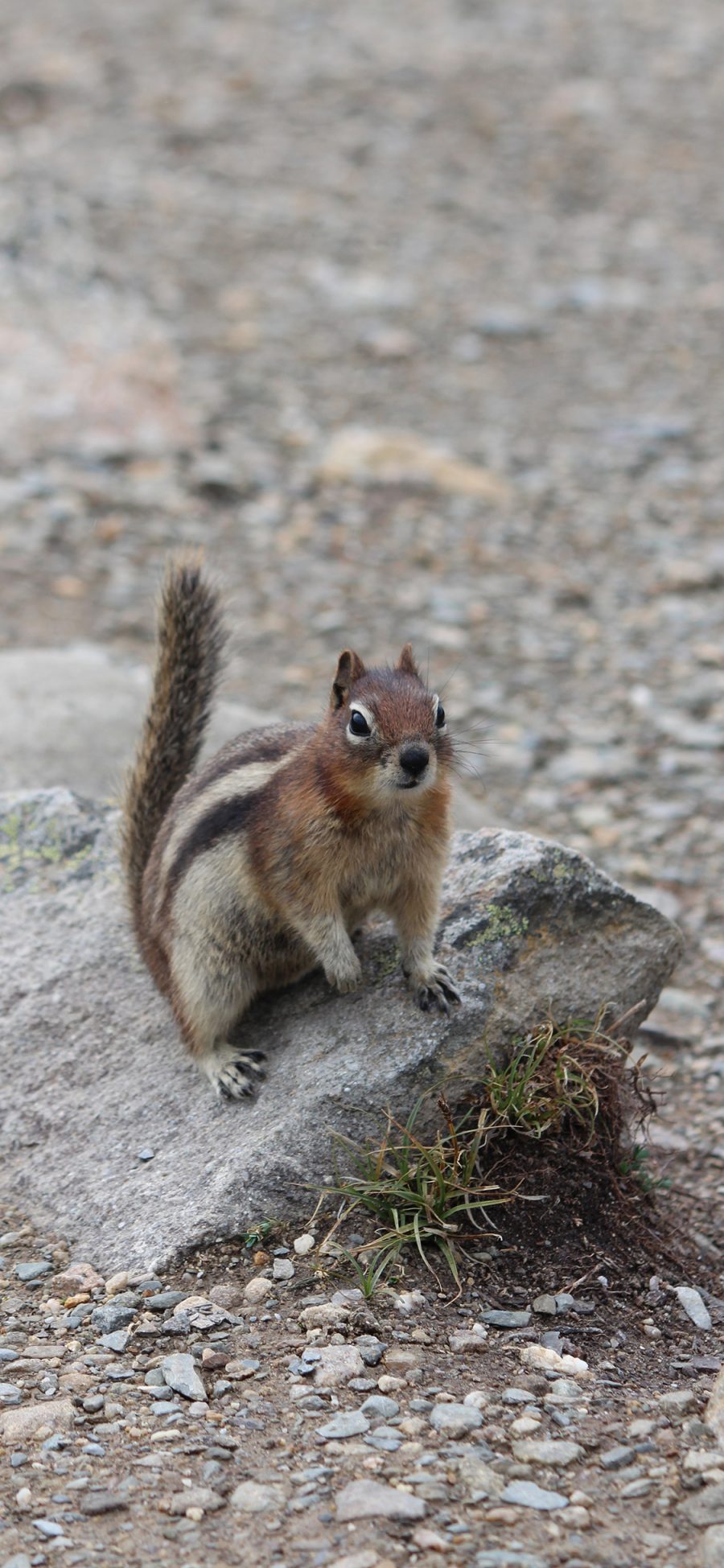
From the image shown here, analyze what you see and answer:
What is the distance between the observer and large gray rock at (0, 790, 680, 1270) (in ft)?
13.3

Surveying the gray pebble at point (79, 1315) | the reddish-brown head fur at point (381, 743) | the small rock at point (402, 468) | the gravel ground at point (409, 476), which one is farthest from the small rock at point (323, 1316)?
the small rock at point (402, 468)

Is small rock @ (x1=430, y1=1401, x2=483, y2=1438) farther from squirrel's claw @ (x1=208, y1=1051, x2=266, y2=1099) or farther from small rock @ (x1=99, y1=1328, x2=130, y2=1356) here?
squirrel's claw @ (x1=208, y1=1051, x2=266, y2=1099)

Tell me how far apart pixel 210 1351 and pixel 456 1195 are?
701 millimetres

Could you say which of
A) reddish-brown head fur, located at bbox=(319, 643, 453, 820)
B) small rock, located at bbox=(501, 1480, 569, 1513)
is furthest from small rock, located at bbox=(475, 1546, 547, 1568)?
reddish-brown head fur, located at bbox=(319, 643, 453, 820)

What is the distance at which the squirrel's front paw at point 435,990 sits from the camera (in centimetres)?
417

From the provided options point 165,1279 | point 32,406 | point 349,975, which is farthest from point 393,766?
point 32,406

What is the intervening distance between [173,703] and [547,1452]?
8.02 feet

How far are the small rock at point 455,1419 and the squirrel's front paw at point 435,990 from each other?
1023 millimetres

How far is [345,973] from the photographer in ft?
13.8

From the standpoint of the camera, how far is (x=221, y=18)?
1630 centimetres

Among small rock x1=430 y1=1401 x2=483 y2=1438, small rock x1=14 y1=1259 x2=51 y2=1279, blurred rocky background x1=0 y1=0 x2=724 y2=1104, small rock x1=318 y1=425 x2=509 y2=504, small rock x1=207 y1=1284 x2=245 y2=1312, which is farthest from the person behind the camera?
small rock x1=318 y1=425 x2=509 y2=504

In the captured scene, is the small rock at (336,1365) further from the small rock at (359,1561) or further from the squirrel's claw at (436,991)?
the squirrel's claw at (436,991)

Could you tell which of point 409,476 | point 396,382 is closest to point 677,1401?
point 409,476

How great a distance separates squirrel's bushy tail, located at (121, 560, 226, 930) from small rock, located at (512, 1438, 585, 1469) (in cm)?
207
